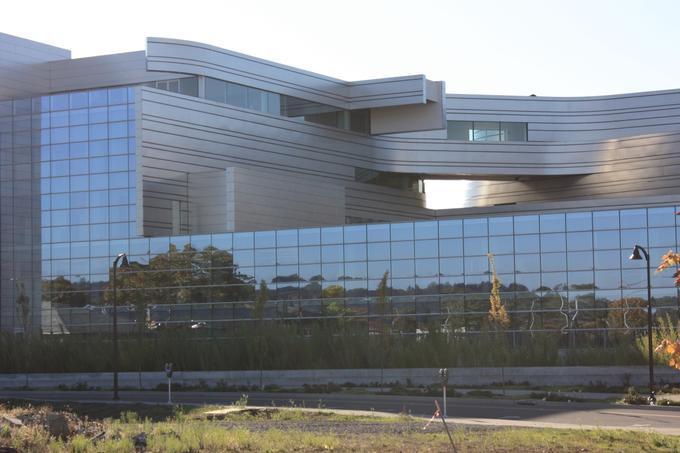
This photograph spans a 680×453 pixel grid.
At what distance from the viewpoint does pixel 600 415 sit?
29.9 meters

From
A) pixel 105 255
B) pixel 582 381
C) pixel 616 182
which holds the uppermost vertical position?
pixel 616 182

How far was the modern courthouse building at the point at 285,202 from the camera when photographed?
56.0 metres

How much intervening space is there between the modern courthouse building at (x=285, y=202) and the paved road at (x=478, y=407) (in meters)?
14.2

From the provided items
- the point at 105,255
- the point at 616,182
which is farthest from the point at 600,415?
the point at 616,182

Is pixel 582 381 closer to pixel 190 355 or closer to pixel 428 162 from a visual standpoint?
pixel 190 355

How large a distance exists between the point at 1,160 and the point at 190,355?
24938 mm

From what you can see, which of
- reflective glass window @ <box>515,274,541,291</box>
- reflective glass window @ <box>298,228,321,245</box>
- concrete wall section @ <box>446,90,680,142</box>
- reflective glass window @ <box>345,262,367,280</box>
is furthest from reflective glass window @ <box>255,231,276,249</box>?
concrete wall section @ <box>446,90,680,142</box>

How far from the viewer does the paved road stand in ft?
92.0

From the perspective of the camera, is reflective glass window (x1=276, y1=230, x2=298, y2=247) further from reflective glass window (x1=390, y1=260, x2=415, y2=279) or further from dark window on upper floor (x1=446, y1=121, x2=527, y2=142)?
dark window on upper floor (x1=446, y1=121, x2=527, y2=142)

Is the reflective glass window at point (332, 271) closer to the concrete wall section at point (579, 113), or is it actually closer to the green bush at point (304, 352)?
the green bush at point (304, 352)

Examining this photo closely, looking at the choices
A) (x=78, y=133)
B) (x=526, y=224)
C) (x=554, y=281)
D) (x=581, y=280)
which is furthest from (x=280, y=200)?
(x=581, y=280)

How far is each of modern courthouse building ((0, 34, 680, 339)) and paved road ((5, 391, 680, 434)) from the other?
14.2m

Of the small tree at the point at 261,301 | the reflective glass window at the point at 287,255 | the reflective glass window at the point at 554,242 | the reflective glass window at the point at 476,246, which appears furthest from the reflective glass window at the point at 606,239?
the small tree at the point at 261,301

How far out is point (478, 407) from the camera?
33188 mm
